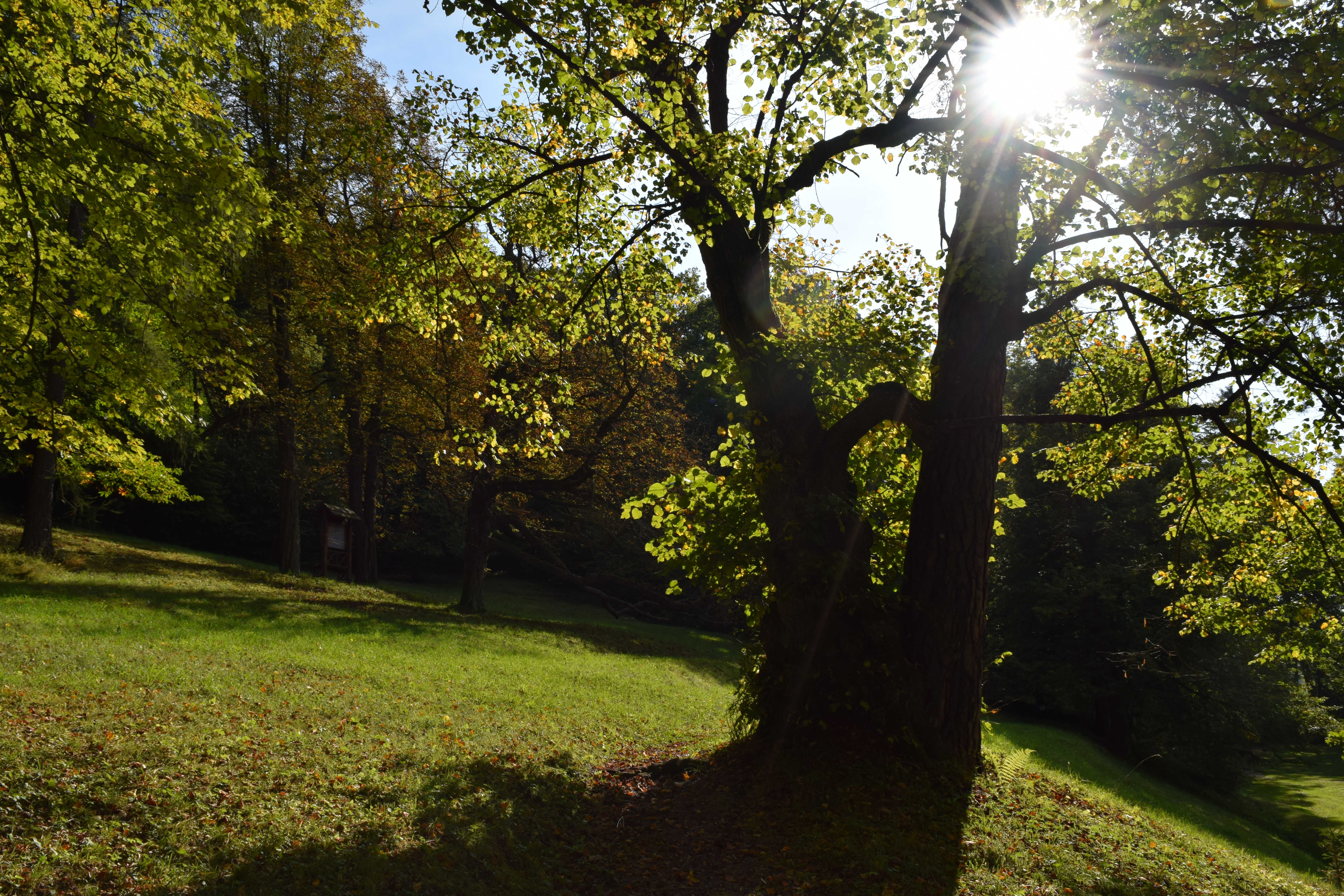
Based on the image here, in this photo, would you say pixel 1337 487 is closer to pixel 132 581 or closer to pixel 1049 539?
pixel 1049 539

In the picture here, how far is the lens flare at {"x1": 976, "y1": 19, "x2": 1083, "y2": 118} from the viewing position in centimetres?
688

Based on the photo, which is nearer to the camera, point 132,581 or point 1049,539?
point 132,581

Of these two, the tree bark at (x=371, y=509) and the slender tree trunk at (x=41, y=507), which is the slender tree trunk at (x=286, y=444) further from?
the slender tree trunk at (x=41, y=507)

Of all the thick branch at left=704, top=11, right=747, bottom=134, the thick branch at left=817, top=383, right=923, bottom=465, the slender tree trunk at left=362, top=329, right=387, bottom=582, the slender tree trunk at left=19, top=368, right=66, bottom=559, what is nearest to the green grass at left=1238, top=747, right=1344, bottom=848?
the thick branch at left=817, top=383, right=923, bottom=465

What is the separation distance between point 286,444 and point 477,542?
5.70 metres

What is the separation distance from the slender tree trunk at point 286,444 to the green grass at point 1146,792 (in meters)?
17.7

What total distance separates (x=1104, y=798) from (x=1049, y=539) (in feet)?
57.8

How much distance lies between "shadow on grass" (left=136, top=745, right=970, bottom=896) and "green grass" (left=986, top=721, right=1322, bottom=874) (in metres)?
3.74

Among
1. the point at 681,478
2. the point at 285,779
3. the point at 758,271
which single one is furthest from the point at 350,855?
the point at 758,271

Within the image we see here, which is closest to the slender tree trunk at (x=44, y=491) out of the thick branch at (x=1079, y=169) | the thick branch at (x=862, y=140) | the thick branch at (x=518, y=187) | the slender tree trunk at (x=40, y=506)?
the slender tree trunk at (x=40, y=506)

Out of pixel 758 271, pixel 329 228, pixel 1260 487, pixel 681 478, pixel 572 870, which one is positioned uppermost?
pixel 329 228

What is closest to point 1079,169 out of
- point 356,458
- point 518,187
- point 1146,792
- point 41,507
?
point 518,187

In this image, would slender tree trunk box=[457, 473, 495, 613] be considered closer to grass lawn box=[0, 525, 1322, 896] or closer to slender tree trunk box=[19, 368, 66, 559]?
slender tree trunk box=[19, 368, 66, 559]

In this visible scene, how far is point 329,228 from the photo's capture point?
18.9m
